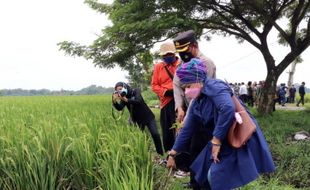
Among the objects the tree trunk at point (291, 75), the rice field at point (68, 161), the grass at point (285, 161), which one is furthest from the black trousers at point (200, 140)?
the tree trunk at point (291, 75)

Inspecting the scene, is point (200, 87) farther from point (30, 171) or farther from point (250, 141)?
point (30, 171)

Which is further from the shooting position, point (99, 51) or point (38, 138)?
point (99, 51)

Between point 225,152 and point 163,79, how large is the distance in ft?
7.53

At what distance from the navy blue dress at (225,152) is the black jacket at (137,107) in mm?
2219

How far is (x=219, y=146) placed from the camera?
2.80 m

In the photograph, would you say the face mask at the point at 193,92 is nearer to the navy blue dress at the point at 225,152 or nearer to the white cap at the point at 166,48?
the navy blue dress at the point at 225,152

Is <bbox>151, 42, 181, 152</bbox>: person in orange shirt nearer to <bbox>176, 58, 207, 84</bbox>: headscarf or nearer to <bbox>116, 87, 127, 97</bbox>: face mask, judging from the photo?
<bbox>116, 87, 127, 97</bbox>: face mask

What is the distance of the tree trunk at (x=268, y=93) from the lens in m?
12.9

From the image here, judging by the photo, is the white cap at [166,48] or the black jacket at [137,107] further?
the black jacket at [137,107]

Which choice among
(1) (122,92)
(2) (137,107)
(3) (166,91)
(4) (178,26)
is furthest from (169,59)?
(4) (178,26)

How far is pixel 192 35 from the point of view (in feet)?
12.1

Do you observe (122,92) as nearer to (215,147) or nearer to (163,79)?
(163,79)

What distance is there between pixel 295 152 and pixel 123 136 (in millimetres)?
4370

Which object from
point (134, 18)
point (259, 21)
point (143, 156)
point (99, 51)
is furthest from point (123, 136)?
point (259, 21)
